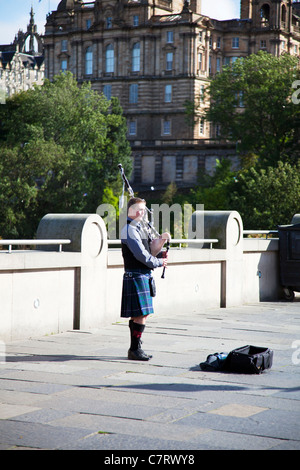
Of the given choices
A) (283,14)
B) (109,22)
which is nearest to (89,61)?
(109,22)

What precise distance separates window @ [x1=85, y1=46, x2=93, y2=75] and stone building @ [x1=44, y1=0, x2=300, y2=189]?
135 mm

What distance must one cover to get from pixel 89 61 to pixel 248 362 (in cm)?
10490

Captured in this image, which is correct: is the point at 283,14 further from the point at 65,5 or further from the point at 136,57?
the point at 65,5

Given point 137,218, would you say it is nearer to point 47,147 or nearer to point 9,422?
point 9,422

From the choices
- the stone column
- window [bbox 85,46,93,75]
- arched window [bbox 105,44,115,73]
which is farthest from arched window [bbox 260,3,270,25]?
the stone column

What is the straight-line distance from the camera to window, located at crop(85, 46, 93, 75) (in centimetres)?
11000

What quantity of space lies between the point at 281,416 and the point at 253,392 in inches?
39.6

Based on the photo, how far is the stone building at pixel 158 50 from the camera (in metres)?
102

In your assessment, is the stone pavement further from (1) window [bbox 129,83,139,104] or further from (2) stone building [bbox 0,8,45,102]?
(2) stone building [bbox 0,8,45,102]

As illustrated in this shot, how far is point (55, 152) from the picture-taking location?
70688 millimetres

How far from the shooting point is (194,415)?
22.6 feet
